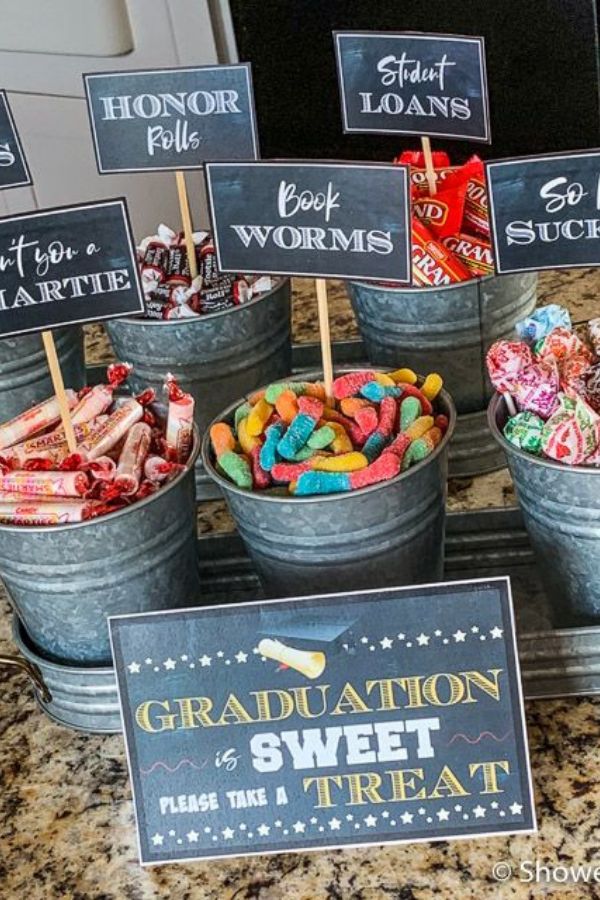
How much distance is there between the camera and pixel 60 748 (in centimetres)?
122

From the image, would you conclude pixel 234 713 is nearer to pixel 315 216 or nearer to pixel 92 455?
pixel 92 455

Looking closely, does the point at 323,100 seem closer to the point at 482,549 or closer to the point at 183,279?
the point at 183,279

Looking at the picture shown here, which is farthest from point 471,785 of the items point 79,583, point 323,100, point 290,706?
point 323,100

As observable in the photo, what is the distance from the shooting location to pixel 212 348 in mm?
1564

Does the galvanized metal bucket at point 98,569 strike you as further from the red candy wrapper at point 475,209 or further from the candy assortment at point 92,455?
the red candy wrapper at point 475,209

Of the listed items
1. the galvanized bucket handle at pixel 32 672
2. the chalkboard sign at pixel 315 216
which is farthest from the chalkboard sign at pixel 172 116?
the galvanized bucket handle at pixel 32 672

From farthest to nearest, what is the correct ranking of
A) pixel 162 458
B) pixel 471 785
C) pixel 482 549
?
pixel 482 549 → pixel 162 458 → pixel 471 785

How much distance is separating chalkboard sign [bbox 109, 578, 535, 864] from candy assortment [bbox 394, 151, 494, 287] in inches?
23.2

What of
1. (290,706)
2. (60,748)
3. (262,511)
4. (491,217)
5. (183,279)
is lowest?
(60,748)

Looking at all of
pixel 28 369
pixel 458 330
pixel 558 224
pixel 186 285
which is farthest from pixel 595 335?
pixel 28 369

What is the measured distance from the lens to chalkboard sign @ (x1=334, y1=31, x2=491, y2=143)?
60.8 inches

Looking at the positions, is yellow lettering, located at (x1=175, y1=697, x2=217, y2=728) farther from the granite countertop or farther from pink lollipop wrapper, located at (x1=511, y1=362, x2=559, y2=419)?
pink lollipop wrapper, located at (x1=511, y1=362, x2=559, y2=419)

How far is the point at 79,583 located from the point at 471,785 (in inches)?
16.6

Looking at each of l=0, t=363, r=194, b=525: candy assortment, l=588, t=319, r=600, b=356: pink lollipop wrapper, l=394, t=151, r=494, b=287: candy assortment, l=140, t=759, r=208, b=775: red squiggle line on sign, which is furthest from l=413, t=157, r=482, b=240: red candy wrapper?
l=140, t=759, r=208, b=775: red squiggle line on sign
